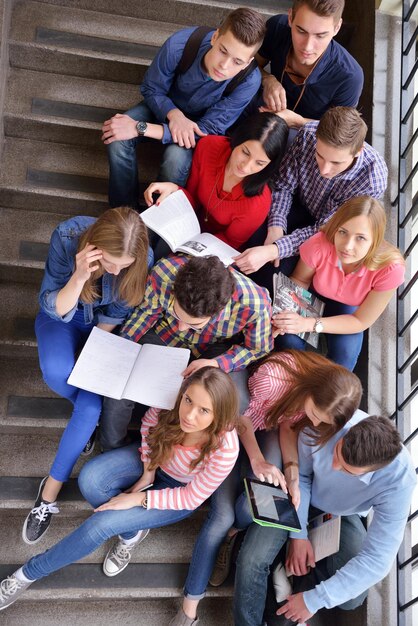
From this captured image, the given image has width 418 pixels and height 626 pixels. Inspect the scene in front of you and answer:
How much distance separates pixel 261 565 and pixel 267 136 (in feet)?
5.34

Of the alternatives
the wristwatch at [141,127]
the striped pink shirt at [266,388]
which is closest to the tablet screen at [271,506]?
the striped pink shirt at [266,388]

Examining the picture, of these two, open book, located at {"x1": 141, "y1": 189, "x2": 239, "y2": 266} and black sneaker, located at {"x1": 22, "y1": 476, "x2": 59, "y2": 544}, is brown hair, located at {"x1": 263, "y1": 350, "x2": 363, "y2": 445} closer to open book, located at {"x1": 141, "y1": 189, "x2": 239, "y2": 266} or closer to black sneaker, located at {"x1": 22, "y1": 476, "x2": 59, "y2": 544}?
open book, located at {"x1": 141, "y1": 189, "x2": 239, "y2": 266}

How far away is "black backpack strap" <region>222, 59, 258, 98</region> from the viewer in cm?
251

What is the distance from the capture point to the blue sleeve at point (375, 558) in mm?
2223

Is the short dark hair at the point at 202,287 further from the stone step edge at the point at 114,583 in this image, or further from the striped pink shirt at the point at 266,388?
the stone step edge at the point at 114,583

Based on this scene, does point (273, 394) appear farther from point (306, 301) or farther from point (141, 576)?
point (141, 576)

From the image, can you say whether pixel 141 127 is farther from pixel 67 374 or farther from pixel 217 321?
Result: pixel 67 374

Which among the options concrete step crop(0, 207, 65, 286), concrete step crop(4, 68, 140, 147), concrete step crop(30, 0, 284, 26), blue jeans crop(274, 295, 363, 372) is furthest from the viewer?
concrete step crop(30, 0, 284, 26)

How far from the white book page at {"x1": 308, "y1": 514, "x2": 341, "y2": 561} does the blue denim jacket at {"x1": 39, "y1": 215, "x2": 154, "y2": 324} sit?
1.13 m

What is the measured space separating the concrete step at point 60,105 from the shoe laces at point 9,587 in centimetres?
196

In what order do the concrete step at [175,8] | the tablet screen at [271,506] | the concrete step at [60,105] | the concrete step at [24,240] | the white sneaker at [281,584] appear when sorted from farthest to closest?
the concrete step at [175,8]
the concrete step at [60,105]
the concrete step at [24,240]
the white sneaker at [281,584]
the tablet screen at [271,506]

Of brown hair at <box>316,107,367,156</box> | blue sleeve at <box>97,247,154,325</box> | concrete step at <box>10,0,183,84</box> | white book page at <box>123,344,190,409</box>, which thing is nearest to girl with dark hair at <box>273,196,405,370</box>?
brown hair at <box>316,107,367,156</box>

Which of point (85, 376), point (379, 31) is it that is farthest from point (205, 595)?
point (379, 31)

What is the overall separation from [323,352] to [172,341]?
69cm
